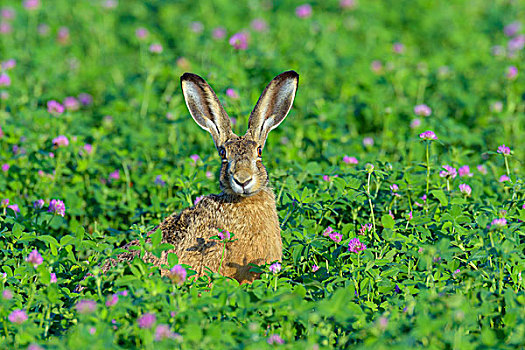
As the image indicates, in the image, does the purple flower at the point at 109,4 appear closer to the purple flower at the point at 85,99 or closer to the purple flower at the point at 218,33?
the purple flower at the point at 218,33

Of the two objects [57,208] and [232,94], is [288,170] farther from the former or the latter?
[57,208]

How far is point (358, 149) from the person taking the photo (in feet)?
27.3

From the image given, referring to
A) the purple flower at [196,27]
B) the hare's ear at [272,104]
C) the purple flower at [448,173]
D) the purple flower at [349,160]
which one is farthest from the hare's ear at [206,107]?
the purple flower at [196,27]

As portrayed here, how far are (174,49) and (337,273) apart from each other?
662 centimetres

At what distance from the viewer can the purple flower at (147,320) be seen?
168 inches

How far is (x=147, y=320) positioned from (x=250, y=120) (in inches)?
87.3

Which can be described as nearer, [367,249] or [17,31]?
[367,249]

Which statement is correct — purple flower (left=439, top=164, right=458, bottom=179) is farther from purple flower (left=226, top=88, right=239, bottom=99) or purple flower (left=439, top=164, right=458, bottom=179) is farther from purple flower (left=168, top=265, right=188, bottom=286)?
purple flower (left=168, top=265, right=188, bottom=286)

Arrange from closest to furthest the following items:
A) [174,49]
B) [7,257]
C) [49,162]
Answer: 1. [7,257]
2. [49,162]
3. [174,49]

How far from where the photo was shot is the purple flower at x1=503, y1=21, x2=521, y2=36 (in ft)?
37.4

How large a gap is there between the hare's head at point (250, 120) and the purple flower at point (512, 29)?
661cm

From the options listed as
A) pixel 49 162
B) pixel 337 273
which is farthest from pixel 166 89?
pixel 337 273

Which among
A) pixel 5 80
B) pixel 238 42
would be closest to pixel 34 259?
pixel 238 42

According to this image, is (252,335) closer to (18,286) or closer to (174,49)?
(18,286)
